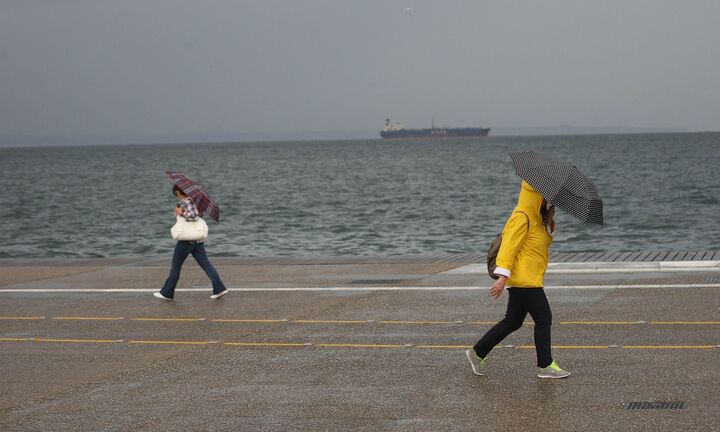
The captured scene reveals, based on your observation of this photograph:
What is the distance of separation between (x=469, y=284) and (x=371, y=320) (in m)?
2.58

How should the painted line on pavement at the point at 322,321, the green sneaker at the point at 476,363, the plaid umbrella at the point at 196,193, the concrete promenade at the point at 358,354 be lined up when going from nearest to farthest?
the concrete promenade at the point at 358,354 < the green sneaker at the point at 476,363 < the painted line on pavement at the point at 322,321 < the plaid umbrella at the point at 196,193

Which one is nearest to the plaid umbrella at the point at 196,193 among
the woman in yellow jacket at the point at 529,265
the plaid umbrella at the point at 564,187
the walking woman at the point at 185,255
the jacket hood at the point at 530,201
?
the walking woman at the point at 185,255

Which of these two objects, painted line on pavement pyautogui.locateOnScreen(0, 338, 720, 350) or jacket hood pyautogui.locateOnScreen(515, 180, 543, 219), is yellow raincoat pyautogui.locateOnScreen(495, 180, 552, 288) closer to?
jacket hood pyautogui.locateOnScreen(515, 180, 543, 219)

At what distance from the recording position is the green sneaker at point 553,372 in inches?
309

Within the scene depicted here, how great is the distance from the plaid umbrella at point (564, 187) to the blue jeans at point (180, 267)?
5.78 meters

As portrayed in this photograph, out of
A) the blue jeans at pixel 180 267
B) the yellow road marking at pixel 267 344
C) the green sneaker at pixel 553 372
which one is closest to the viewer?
the green sneaker at pixel 553 372

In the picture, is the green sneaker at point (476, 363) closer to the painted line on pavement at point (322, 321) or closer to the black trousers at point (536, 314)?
the black trousers at point (536, 314)

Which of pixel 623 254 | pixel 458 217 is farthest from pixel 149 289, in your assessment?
pixel 458 217

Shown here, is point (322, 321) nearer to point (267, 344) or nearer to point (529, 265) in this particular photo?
point (267, 344)

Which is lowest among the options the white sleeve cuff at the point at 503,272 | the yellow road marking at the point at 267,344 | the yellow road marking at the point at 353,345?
the yellow road marking at the point at 267,344

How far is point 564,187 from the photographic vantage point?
7.48 meters

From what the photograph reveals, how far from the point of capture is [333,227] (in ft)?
118

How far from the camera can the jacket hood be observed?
7648 mm

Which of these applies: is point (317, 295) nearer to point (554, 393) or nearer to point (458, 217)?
point (554, 393)
